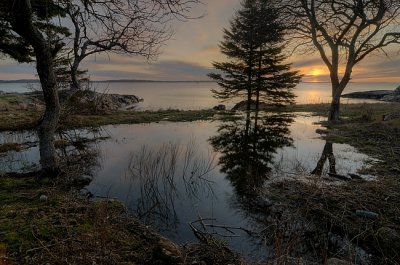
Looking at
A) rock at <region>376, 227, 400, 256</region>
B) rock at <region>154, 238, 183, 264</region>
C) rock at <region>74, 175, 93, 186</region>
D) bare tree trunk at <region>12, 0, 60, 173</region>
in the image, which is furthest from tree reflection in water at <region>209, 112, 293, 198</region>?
bare tree trunk at <region>12, 0, 60, 173</region>

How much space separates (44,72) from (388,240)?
24.3ft

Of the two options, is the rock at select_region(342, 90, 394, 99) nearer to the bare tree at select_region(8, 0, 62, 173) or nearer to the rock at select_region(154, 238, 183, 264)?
the bare tree at select_region(8, 0, 62, 173)

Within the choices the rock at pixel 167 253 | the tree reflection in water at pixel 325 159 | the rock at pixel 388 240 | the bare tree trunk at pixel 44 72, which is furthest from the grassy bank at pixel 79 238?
the tree reflection in water at pixel 325 159

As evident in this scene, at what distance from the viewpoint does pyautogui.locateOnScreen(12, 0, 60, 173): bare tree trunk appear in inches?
239

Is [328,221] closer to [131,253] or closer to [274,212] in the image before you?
[274,212]

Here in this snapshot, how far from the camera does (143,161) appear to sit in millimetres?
9336

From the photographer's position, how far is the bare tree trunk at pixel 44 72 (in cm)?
608

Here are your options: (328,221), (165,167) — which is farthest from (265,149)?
(328,221)

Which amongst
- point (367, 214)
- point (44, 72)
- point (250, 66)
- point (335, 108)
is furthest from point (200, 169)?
point (250, 66)

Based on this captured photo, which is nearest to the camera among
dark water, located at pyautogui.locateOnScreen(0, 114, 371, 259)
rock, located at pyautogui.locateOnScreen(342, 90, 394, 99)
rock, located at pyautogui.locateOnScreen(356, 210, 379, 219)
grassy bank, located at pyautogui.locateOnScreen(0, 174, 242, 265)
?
grassy bank, located at pyautogui.locateOnScreen(0, 174, 242, 265)

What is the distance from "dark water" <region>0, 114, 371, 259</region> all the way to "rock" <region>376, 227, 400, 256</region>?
5.97 ft

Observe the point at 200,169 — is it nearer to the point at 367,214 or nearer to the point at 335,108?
the point at 367,214

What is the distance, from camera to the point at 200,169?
351 inches

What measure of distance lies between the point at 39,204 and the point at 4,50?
13.3 metres
